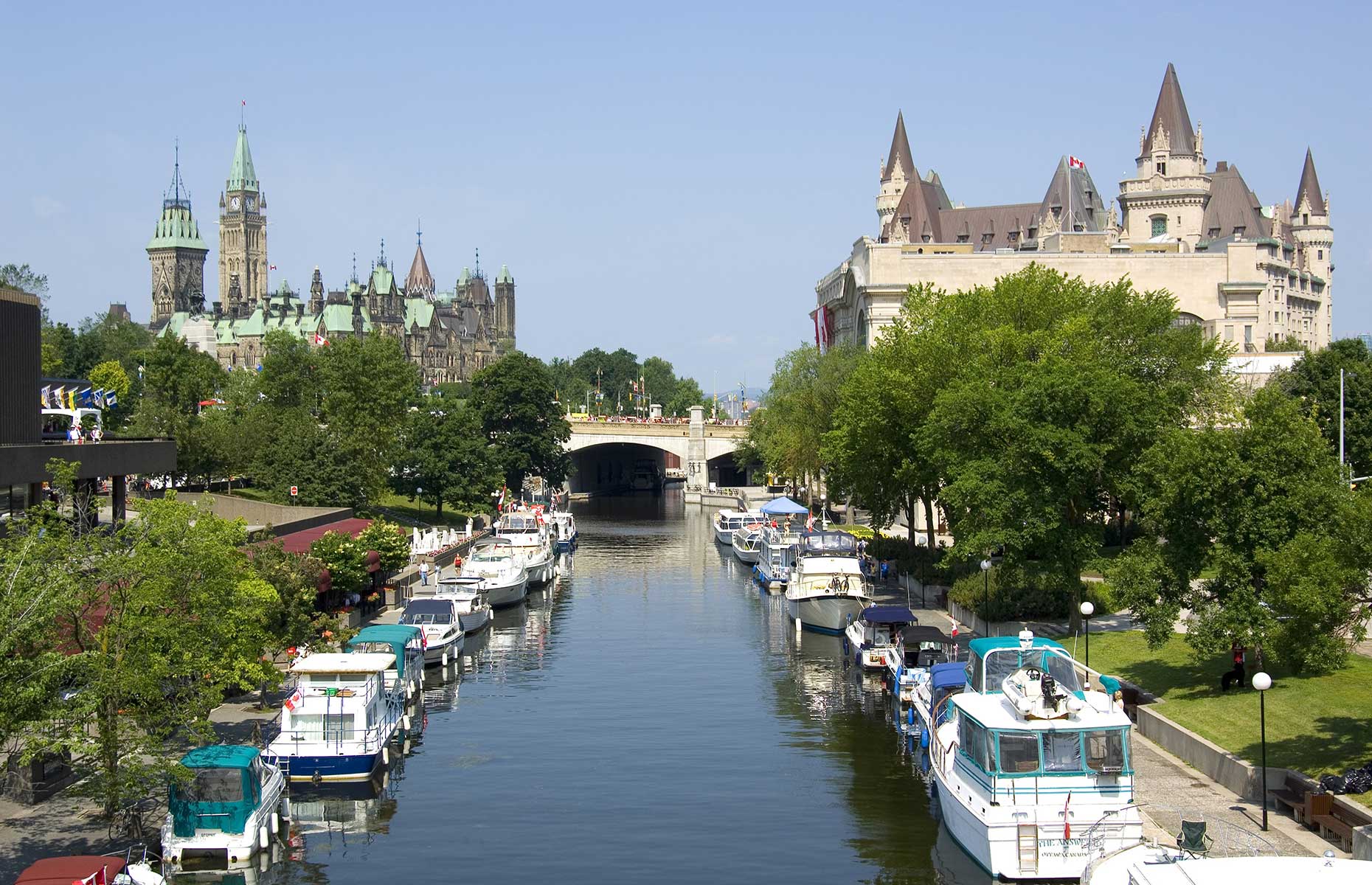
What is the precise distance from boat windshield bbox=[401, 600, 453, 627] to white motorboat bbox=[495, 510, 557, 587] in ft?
64.0

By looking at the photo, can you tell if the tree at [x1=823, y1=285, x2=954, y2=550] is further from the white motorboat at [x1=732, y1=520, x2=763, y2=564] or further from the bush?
the white motorboat at [x1=732, y1=520, x2=763, y2=564]

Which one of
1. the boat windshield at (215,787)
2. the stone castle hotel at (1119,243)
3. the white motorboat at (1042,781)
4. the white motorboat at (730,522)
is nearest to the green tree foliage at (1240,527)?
the white motorboat at (1042,781)

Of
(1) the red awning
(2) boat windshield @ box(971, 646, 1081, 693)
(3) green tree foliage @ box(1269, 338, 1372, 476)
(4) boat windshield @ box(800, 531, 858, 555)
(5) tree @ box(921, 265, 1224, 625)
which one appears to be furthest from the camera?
(3) green tree foliage @ box(1269, 338, 1372, 476)

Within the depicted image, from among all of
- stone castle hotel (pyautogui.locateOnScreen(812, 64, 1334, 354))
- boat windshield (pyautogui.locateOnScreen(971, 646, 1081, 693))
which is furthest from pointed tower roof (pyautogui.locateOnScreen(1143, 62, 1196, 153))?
boat windshield (pyautogui.locateOnScreen(971, 646, 1081, 693))

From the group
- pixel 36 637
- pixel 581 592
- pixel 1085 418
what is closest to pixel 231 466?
pixel 581 592

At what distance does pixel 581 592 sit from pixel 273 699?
36.5 metres

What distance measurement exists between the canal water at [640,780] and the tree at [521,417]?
210 feet

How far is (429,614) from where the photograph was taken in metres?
54.7

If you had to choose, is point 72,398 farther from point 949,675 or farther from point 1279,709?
point 1279,709

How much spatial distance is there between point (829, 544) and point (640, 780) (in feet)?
104

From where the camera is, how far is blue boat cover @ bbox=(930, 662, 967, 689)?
3838 centimetres

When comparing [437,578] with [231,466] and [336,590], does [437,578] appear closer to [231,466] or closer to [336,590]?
[336,590]

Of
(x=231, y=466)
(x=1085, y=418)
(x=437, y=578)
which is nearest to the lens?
(x=1085, y=418)

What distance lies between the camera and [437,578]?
69.1m
